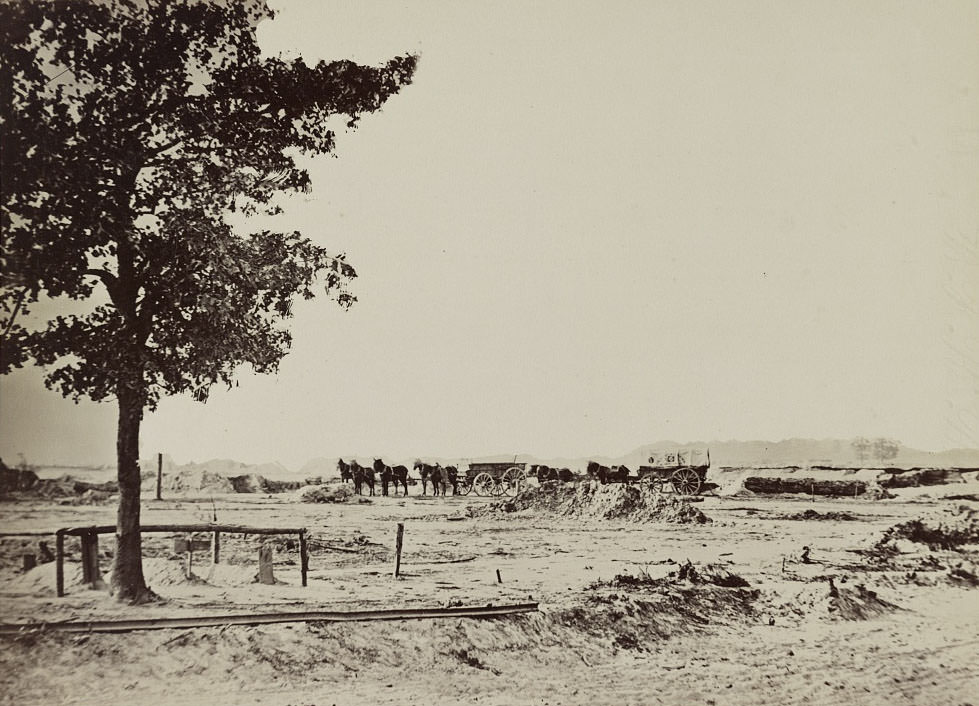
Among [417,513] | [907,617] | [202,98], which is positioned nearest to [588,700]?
[417,513]

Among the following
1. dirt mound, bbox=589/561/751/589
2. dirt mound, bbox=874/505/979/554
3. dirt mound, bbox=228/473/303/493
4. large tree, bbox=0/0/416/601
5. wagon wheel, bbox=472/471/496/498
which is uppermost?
large tree, bbox=0/0/416/601

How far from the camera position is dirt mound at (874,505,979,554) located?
448 centimetres

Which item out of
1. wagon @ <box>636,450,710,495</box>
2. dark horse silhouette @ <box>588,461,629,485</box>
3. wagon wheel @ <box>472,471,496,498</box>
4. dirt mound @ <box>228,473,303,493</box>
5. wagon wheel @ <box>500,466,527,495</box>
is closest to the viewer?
dirt mound @ <box>228,473,303,493</box>

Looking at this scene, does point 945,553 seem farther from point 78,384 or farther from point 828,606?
point 78,384

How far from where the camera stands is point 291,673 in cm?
317

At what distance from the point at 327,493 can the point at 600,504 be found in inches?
75.3

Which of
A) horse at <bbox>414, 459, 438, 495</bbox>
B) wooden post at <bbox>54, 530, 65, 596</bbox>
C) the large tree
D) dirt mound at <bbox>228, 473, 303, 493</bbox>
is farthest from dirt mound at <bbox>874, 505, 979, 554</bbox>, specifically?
wooden post at <bbox>54, 530, 65, 596</bbox>

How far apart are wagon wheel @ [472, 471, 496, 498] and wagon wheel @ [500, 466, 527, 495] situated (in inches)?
2.9

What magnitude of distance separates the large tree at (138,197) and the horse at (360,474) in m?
0.65

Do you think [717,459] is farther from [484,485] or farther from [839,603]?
[484,485]

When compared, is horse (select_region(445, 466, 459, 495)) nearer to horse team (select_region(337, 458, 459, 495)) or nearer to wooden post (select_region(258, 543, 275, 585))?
horse team (select_region(337, 458, 459, 495))

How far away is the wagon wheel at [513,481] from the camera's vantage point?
14.5 feet

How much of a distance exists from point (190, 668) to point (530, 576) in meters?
1.68

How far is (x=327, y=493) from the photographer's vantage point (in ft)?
12.4
